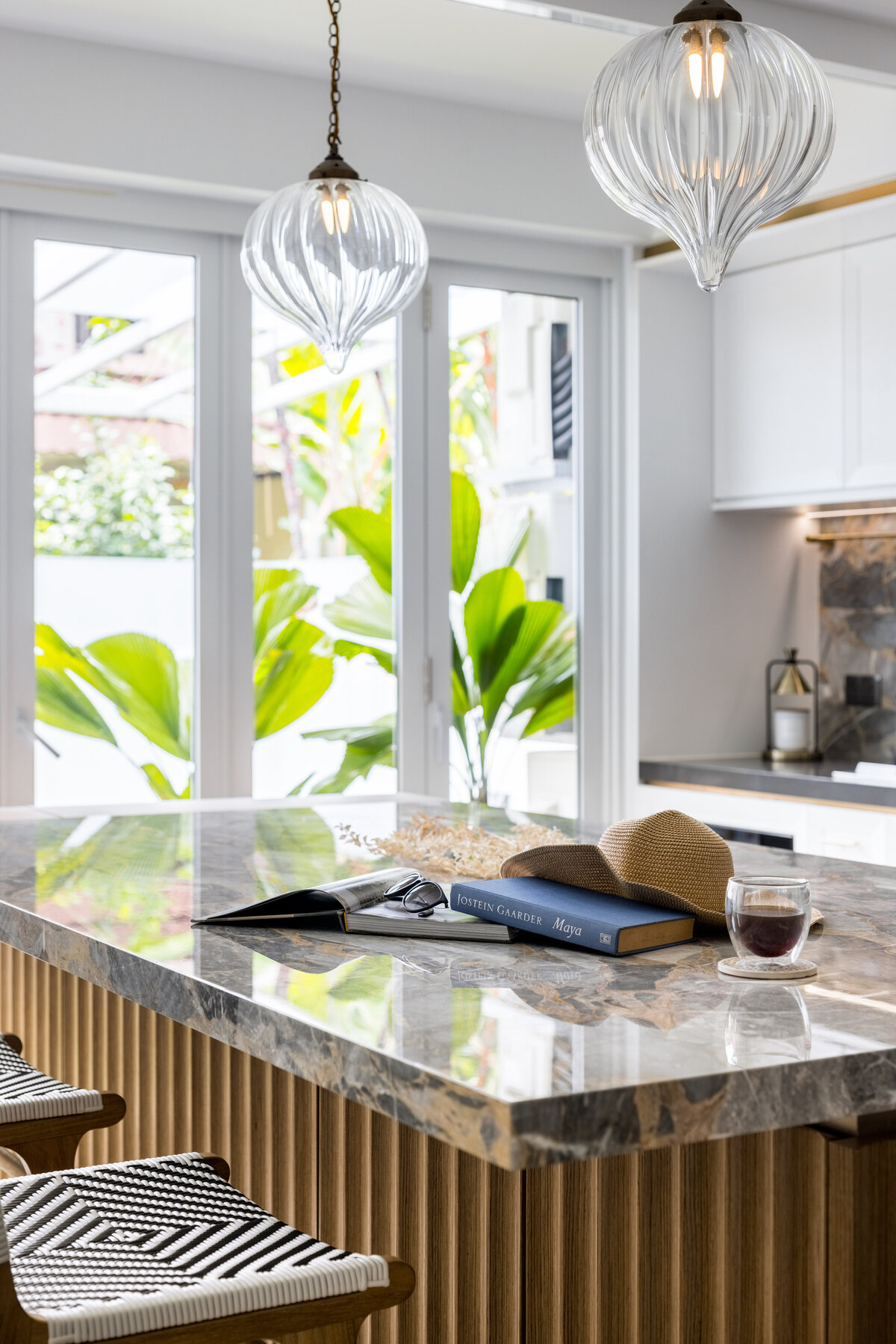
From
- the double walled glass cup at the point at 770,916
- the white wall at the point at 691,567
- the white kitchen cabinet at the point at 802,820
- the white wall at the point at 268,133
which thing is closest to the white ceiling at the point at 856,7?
the white wall at the point at 268,133

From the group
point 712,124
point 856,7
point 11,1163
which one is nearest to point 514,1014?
point 11,1163

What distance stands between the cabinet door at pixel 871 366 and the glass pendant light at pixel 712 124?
7.59 feet

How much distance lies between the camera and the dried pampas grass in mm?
1920

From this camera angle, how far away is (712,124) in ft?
5.86

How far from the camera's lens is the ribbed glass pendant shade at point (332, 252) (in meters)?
2.34

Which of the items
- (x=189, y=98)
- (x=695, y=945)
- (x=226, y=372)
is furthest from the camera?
(x=226, y=372)

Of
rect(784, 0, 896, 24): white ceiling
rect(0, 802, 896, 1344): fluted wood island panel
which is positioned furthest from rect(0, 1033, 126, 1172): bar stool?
rect(784, 0, 896, 24): white ceiling

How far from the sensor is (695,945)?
1.58 meters

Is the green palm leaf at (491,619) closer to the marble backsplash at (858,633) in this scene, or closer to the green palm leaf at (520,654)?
the green palm leaf at (520,654)

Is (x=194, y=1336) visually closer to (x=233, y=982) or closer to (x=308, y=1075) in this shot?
(x=308, y=1075)

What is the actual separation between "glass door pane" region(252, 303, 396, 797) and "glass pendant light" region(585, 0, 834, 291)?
2415 millimetres

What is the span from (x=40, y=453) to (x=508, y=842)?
2.34m

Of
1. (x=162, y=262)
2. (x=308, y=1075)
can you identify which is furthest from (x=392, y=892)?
(x=162, y=262)

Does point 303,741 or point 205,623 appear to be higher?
point 205,623
